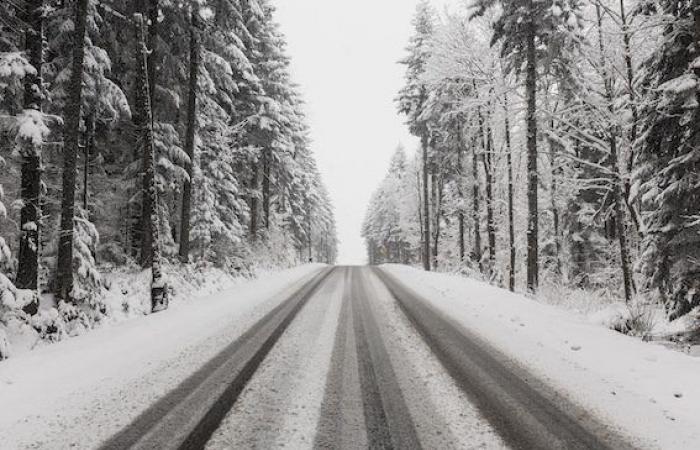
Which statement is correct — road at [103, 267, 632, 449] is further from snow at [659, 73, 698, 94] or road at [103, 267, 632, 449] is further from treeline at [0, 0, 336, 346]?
snow at [659, 73, 698, 94]

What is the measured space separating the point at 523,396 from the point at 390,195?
62.5 meters

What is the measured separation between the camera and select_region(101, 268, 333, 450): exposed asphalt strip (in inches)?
154

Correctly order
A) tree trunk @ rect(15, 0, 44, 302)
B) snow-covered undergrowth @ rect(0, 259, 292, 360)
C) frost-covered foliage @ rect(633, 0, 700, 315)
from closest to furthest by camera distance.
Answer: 1. frost-covered foliage @ rect(633, 0, 700, 315)
2. snow-covered undergrowth @ rect(0, 259, 292, 360)
3. tree trunk @ rect(15, 0, 44, 302)

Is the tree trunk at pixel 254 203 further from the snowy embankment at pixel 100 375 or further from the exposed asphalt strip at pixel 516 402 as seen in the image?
the exposed asphalt strip at pixel 516 402

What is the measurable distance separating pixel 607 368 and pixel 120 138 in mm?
17020

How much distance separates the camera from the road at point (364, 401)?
395cm

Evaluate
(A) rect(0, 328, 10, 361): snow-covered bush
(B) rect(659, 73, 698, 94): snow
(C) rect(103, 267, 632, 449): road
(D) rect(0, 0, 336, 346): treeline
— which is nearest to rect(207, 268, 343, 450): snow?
(C) rect(103, 267, 632, 449): road

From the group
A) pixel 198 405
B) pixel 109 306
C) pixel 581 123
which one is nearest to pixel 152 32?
pixel 109 306

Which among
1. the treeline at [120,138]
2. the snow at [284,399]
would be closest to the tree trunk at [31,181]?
the treeline at [120,138]

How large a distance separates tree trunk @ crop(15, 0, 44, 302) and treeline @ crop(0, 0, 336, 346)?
0.08ft

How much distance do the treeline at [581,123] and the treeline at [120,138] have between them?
1050 centimetres

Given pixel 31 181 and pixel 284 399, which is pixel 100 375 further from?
pixel 31 181

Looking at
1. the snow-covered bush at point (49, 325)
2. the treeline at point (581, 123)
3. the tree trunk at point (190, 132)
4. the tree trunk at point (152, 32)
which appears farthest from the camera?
the tree trunk at point (190, 132)

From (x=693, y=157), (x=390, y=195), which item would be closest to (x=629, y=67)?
(x=693, y=157)
